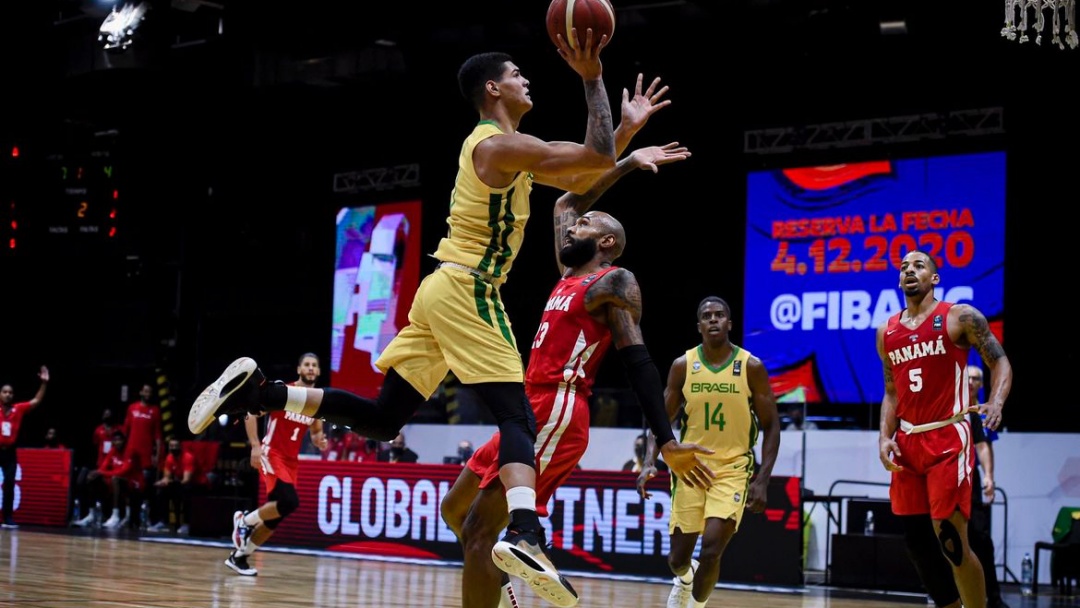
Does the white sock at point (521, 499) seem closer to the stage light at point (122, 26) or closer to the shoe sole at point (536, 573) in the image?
the shoe sole at point (536, 573)

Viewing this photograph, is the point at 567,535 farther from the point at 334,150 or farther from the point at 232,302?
the point at 232,302

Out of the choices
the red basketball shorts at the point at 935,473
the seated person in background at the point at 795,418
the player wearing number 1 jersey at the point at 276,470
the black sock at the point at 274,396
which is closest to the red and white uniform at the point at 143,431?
the player wearing number 1 jersey at the point at 276,470

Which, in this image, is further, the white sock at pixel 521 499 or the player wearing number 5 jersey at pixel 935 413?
the player wearing number 5 jersey at pixel 935 413

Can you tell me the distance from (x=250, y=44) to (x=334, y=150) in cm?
493

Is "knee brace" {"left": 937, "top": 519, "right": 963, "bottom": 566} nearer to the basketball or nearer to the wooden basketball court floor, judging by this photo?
the wooden basketball court floor

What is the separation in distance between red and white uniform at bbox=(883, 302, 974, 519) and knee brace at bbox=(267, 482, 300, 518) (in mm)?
5791

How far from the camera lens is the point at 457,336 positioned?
16.3 ft

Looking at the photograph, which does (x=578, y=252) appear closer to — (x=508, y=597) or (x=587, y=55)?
(x=587, y=55)

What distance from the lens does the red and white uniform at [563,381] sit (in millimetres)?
5676

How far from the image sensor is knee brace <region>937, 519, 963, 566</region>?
6.91 meters

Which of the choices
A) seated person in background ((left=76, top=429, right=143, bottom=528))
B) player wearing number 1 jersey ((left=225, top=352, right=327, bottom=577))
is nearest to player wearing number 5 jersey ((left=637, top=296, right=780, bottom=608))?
player wearing number 1 jersey ((left=225, top=352, right=327, bottom=577))

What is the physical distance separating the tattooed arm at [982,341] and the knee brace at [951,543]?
618 millimetres

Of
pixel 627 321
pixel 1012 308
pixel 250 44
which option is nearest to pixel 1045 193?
pixel 1012 308

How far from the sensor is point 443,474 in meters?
14.1
